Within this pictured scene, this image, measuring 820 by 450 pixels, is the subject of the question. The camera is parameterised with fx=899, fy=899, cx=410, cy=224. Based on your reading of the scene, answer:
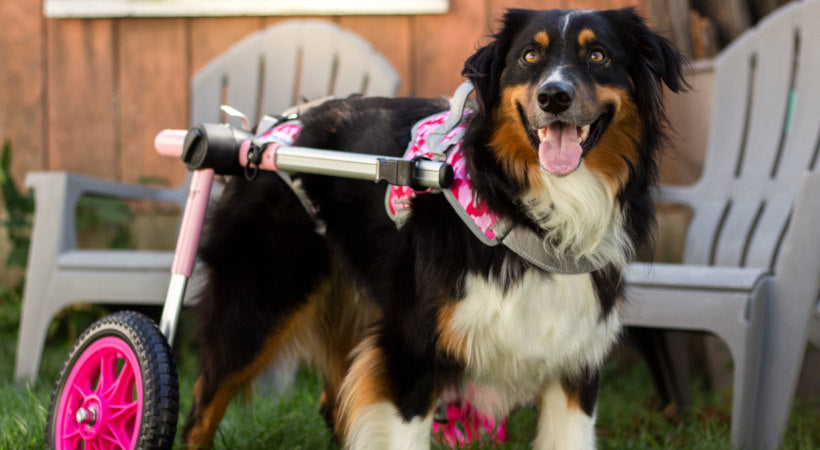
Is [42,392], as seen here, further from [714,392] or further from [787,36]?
[787,36]

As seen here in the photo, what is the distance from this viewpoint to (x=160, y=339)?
2283mm

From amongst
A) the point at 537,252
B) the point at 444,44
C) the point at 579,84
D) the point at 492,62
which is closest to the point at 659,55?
the point at 579,84

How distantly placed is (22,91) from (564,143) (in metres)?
3.82

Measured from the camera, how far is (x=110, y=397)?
2.34 metres

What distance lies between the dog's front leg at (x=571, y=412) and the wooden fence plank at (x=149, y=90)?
3044mm

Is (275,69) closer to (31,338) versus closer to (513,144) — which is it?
(31,338)

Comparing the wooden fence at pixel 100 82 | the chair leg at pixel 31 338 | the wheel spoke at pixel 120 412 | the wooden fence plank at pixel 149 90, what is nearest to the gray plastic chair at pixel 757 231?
the wooden fence at pixel 100 82

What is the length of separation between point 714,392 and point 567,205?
89.7 inches

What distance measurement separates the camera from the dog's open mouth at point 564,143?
205 centimetres

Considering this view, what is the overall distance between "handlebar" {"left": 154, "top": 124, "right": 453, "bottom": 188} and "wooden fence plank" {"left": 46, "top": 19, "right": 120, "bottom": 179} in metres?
2.54

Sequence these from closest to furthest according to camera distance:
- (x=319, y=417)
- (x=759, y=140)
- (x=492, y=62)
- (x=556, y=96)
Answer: (x=556, y=96) < (x=492, y=62) < (x=319, y=417) < (x=759, y=140)

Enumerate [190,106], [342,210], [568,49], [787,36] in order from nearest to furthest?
[568,49], [342,210], [787,36], [190,106]

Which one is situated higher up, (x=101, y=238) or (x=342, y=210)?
(x=342, y=210)

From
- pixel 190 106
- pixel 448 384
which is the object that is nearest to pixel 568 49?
pixel 448 384
